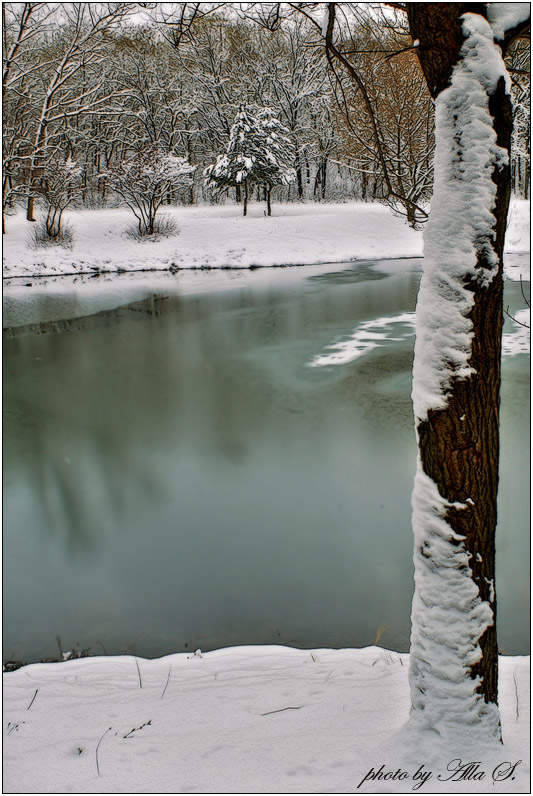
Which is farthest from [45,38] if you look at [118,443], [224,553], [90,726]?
[90,726]

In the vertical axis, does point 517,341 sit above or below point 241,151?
below

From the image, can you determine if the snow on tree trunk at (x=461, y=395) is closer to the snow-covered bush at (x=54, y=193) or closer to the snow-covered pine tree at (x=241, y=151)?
the snow-covered bush at (x=54, y=193)

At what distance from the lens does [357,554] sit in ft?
17.0

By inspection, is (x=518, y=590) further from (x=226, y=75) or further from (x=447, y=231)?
(x=226, y=75)

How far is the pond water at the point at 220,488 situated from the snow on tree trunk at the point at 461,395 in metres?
1.81

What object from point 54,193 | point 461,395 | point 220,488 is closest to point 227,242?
point 54,193

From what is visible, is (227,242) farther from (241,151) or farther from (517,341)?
(517,341)

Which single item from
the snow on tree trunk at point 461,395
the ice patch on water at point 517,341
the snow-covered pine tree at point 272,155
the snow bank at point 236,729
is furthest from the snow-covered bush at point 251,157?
the snow on tree trunk at point 461,395

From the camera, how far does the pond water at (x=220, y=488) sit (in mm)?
4484

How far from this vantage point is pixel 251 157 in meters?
22.4

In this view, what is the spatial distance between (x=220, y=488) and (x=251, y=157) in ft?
61.5

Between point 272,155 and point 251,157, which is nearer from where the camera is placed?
point 251,157

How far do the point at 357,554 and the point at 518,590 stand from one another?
1.27 meters

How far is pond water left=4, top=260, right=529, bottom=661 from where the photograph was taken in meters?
4.48
